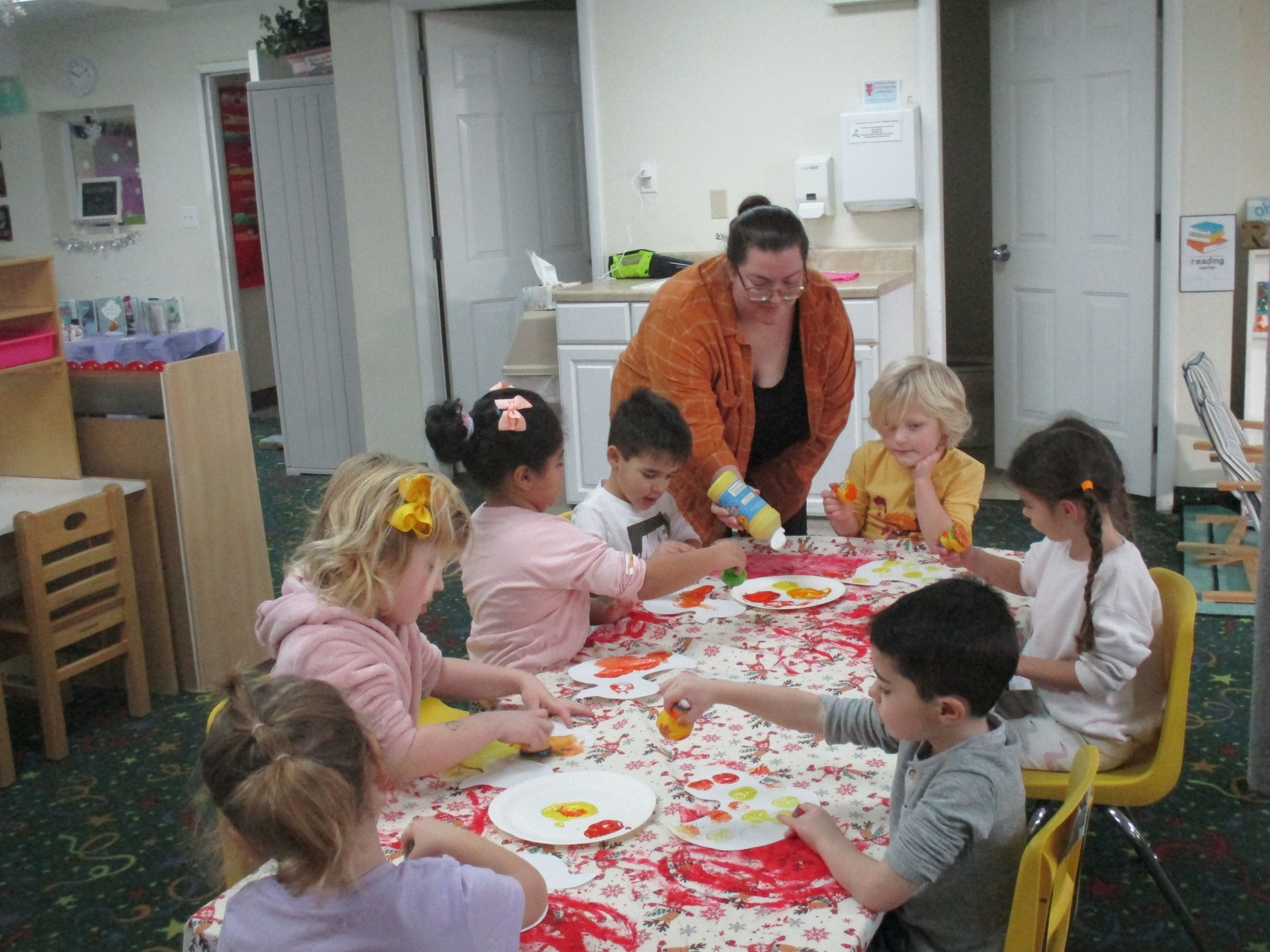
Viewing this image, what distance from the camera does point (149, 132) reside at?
7922 millimetres

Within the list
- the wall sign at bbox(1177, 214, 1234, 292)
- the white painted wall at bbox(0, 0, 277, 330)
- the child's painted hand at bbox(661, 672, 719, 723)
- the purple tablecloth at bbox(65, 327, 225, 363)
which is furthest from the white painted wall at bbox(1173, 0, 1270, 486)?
the white painted wall at bbox(0, 0, 277, 330)

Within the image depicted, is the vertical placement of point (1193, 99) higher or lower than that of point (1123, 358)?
higher

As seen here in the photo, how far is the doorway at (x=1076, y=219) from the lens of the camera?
4777 mm

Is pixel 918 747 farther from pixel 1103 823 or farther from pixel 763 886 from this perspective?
pixel 1103 823

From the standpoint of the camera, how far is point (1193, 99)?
4.59 meters

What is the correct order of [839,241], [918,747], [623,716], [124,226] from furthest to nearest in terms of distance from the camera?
[124,226] → [839,241] → [623,716] → [918,747]

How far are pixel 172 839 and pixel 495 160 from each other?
3.67 m

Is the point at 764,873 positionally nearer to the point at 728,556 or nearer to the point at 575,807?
the point at 575,807

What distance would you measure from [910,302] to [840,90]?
852mm

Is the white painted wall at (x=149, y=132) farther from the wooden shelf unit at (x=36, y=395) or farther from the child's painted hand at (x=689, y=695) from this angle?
the child's painted hand at (x=689, y=695)

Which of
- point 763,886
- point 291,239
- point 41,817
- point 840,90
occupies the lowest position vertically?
point 41,817

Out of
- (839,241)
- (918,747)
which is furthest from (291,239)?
(918,747)

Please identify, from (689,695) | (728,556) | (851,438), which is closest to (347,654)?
(689,695)

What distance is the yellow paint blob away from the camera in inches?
58.0
